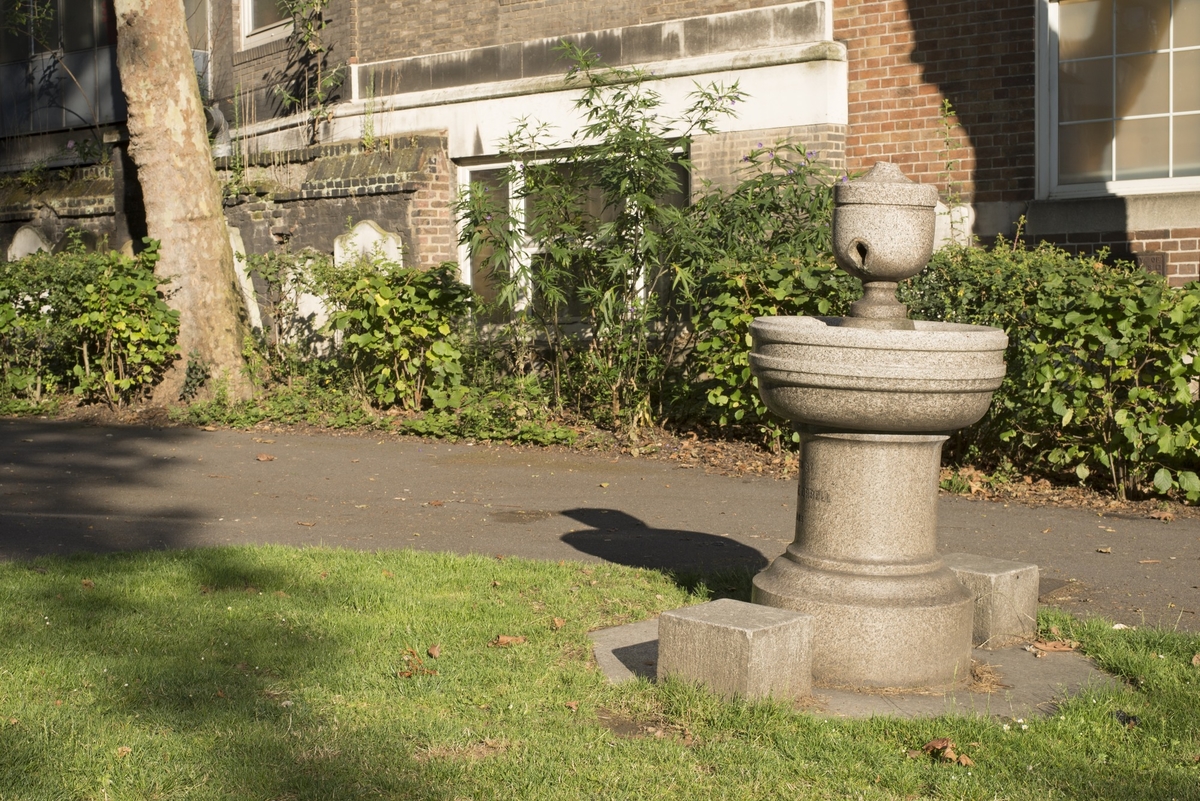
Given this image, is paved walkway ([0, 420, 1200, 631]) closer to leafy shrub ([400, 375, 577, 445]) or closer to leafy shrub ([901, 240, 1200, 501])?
leafy shrub ([400, 375, 577, 445])

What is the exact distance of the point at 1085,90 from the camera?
1058cm

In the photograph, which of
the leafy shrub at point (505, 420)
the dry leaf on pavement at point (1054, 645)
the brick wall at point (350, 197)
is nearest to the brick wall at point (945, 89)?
the leafy shrub at point (505, 420)

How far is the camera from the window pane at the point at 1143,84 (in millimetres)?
10305

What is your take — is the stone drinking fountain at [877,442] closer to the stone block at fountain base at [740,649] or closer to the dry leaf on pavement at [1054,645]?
the stone block at fountain base at [740,649]

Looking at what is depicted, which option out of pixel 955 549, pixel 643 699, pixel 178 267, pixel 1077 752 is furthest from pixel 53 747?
pixel 178 267

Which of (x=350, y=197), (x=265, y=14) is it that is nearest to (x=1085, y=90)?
(x=350, y=197)

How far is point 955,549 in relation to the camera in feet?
22.6

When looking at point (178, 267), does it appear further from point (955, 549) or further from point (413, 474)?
point (955, 549)

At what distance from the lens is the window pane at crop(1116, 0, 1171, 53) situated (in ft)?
33.8

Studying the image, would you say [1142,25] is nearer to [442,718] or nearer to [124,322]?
[442,718]

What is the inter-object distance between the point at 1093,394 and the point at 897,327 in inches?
150

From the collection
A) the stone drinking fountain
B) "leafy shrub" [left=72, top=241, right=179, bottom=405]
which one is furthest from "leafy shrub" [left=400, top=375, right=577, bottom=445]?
the stone drinking fountain

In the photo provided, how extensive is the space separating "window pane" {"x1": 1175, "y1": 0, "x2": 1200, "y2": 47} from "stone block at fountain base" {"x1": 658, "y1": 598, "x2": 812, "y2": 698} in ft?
25.8

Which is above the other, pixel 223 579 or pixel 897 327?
pixel 897 327
